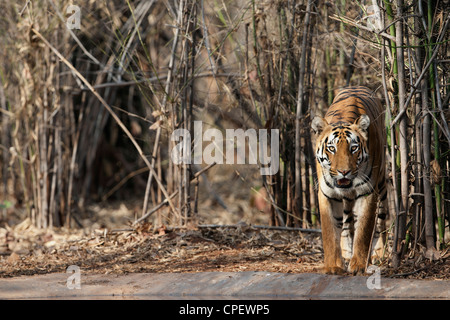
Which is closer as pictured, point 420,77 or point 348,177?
point 420,77

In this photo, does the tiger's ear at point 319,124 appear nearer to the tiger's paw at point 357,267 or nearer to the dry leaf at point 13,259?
the tiger's paw at point 357,267

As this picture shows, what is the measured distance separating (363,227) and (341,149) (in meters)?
0.53

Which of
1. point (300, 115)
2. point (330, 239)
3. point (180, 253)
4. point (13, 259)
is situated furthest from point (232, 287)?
point (13, 259)

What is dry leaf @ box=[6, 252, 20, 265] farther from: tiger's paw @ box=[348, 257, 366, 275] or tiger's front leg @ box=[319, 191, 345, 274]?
tiger's paw @ box=[348, 257, 366, 275]

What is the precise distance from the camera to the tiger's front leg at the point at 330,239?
384cm

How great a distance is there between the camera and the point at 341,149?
3734 mm

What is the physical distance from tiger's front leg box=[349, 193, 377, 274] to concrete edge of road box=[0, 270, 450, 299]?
11.3 inches

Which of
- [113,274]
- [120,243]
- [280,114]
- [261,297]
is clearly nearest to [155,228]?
[120,243]

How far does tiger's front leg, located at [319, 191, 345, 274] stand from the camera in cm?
384

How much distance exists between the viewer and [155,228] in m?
5.07

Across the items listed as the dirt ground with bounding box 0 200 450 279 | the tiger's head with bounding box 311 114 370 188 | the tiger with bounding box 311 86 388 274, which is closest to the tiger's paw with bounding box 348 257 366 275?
the tiger with bounding box 311 86 388 274

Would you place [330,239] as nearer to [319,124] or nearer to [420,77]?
[319,124]

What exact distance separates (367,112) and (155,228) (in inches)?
76.6

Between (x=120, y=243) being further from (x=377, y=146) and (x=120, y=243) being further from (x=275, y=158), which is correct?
(x=377, y=146)
